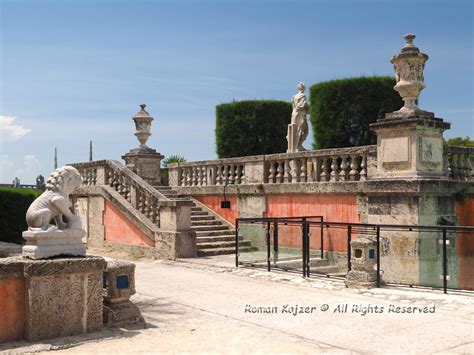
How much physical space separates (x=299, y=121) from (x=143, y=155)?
5045 millimetres

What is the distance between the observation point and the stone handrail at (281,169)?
11.9 meters

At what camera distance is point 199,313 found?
7383 millimetres

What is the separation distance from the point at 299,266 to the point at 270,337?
14.4ft

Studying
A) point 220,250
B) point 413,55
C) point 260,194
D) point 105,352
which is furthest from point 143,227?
point 105,352

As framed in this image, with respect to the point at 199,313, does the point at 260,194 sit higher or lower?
higher

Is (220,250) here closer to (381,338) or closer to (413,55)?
(413,55)

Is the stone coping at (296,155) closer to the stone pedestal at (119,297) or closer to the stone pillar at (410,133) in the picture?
the stone pillar at (410,133)

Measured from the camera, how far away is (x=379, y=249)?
9164 mm

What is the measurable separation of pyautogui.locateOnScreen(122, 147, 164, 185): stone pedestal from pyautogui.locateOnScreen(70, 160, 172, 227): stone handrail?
4.01 feet

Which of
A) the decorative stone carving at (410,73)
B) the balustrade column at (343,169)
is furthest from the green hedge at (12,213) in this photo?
the decorative stone carving at (410,73)

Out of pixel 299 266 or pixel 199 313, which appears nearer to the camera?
pixel 199 313

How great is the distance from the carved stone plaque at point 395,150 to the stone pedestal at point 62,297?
6.33m

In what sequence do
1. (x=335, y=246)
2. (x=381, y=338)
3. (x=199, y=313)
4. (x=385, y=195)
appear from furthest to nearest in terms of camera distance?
1. (x=385, y=195)
2. (x=335, y=246)
3. (x=199, y=313)
4. (x=381, y=338)

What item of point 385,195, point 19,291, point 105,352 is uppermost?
point 385,195
